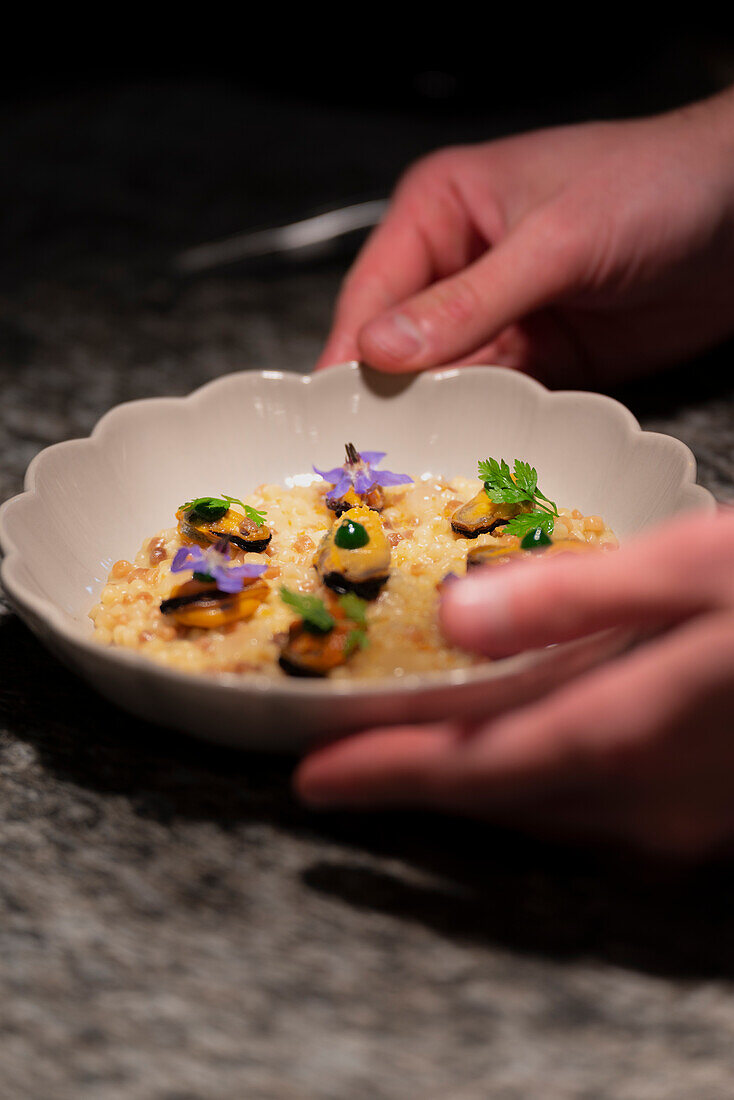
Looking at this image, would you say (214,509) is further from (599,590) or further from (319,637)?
(599,590)

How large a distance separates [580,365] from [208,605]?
3.28ft

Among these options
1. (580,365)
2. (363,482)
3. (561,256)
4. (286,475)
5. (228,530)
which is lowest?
(228,530)

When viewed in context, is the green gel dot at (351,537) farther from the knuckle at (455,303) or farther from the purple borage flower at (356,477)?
the knuckle at (455,303)

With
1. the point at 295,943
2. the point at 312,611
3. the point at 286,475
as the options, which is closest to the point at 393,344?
the point at 286,475

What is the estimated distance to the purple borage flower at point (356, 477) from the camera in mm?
1248

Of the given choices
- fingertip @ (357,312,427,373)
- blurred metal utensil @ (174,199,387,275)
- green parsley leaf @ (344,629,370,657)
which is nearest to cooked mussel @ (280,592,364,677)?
green parsley leaf @ (344,629,370,657)

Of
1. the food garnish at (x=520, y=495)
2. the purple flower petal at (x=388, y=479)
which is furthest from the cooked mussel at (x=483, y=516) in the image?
the purple flower petal at (x=388, y=479)

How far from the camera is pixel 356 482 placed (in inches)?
49.3

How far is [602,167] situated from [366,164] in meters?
1.40

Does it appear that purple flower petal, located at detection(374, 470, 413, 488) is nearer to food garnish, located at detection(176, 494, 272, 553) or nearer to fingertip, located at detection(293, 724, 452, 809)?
food garnish, located at detection(176, 494, 272, 553)

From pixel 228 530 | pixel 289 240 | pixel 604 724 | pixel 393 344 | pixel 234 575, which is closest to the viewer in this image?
pixel 604 724

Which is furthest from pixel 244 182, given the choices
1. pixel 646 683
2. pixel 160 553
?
pixel 646 683

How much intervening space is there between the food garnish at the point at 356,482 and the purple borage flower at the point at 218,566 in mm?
154

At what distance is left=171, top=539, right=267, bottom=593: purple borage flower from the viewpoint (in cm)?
105
